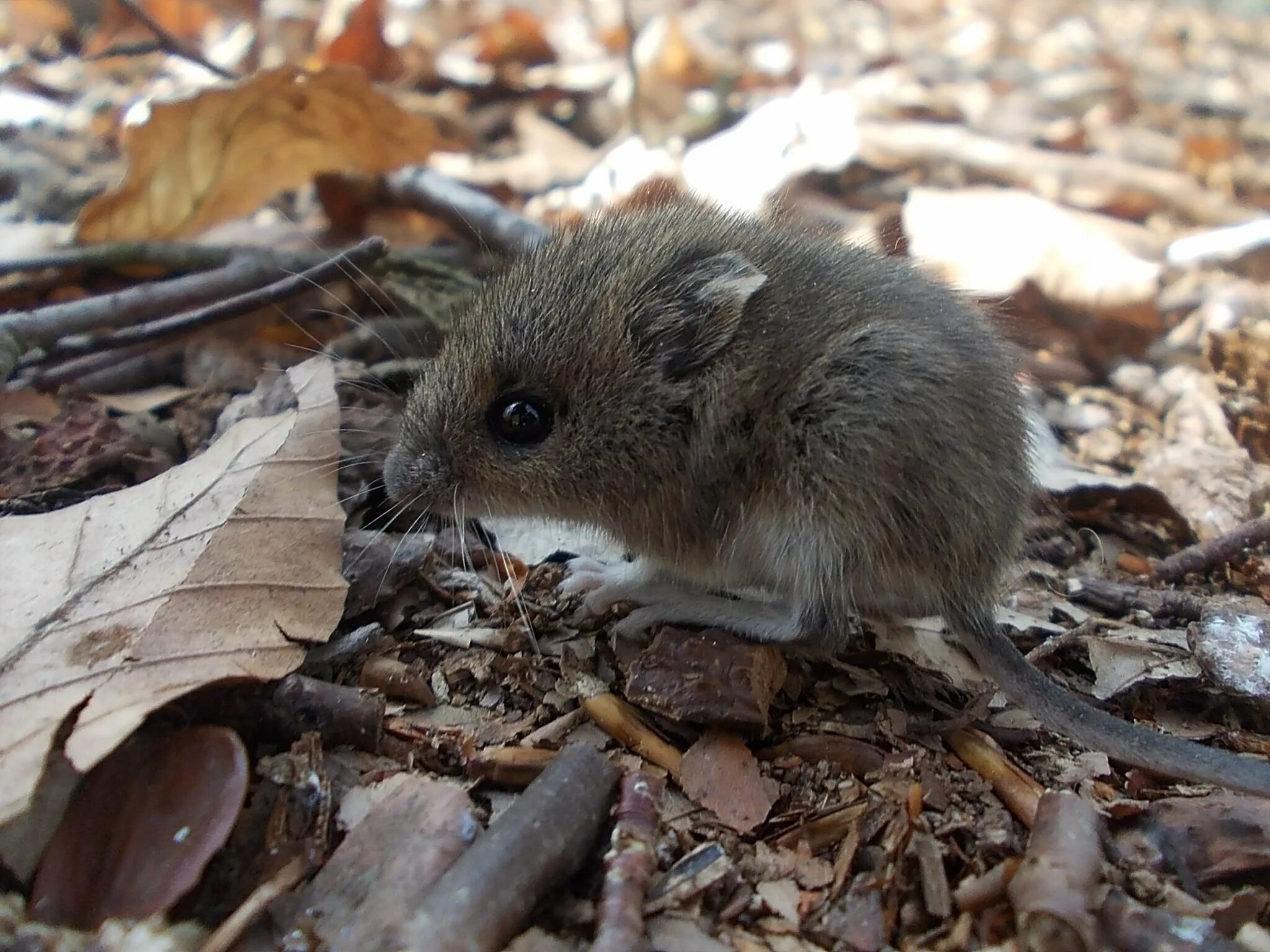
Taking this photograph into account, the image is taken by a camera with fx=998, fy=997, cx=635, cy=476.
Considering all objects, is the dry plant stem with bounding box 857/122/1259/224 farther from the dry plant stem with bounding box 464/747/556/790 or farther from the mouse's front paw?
the dry plant stem with bounding box 464/747/556/790

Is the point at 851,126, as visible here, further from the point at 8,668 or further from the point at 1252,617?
the point at 8,668

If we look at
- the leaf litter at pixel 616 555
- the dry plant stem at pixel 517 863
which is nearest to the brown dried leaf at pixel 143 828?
the leaf litter at pixel 616 555

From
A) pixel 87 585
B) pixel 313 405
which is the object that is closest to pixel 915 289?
pixel 313 405

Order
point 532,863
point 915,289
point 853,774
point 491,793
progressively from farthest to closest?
point 915,289
point 853,774
point 491,793
point 532,863

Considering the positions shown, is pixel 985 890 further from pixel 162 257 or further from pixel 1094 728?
pixel 162 257

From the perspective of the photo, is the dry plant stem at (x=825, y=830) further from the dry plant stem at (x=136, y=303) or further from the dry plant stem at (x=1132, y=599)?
the dry plant stem at (x=136, y=303)

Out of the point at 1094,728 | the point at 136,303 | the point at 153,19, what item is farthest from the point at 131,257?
the point at 1094,728

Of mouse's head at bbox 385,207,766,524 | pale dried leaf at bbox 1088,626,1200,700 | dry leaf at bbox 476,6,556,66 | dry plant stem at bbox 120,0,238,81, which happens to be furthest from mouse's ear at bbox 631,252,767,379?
dry leaf at bbox 476,6,556,66
